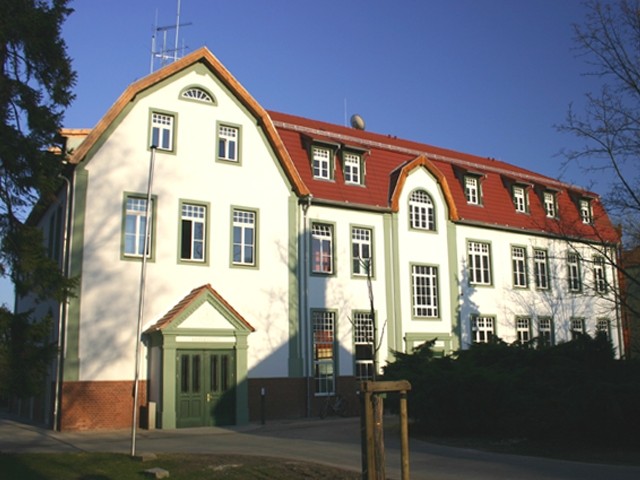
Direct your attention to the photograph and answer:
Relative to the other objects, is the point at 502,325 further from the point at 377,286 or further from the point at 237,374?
the point at 237,374

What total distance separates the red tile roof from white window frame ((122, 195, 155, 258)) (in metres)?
6.45

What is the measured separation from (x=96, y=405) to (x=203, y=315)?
4.03m

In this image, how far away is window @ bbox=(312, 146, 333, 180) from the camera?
1061 inches

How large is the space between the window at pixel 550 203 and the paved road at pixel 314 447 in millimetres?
17222

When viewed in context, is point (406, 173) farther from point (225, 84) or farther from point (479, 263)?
point (225, 84)

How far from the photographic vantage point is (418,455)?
546 inches

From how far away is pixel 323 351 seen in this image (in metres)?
25.3

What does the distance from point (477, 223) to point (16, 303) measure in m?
20.5

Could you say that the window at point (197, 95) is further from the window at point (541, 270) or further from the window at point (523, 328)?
the window at point (523, 328)

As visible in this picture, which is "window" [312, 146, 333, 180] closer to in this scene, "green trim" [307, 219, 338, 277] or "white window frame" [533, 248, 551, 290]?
"green trim" [307, 219, 338, 277]

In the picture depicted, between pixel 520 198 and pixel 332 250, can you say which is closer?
pixel 332 250

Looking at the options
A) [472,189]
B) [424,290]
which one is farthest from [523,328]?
[472,189]

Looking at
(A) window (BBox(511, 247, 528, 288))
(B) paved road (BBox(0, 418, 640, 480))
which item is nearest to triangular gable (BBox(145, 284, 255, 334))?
(B) paved road (BBox(0, 418, 640, 480))

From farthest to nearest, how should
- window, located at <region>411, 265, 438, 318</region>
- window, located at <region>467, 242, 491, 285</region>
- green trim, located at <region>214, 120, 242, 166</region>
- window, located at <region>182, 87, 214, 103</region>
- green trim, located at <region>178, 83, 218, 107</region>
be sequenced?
window, located at <region>467, 242, 491, 285</region> → window, located at <region>411, 265, 438, 318</region> → green trim, located at <region>214, 120, 242, 166</region> → window, located at <region>182, 87, 214, 103</region> → green trim, located at <region>178, 83, 218, 107</region>
